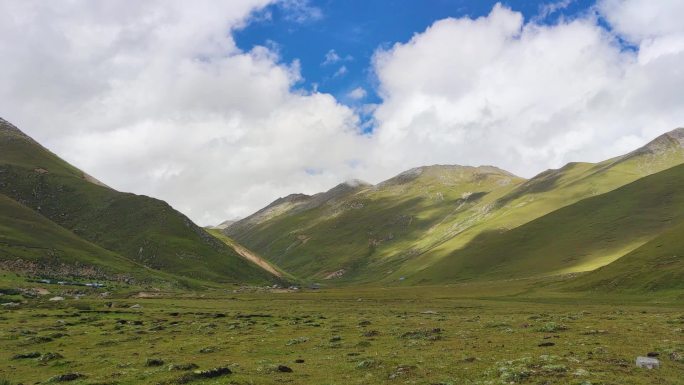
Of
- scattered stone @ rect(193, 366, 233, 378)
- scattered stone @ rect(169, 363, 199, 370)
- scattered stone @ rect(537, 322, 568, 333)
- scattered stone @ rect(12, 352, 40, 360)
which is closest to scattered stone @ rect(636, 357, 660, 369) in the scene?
scattered stone @ rect(537, 322, 568, 333)

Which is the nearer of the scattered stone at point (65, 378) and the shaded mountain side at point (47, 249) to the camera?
the scattered stone at point (65, 378)

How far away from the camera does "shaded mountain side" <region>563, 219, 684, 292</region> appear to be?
8839 centimetres

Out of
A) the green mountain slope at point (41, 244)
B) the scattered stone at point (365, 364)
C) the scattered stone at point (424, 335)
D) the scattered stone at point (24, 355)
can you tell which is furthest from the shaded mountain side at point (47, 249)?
the scattered stone at point (365, 364)

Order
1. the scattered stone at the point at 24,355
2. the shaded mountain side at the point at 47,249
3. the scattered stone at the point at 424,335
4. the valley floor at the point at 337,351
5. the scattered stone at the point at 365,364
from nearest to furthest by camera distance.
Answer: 1. the valley floor at the point at 337,351
2. the scattered stone at the point at 365,364
3. the scattered stone at the point at 24,355
4. the scattered stone at the point at 424,335
5. the shaded mountain side at the point at 47,249

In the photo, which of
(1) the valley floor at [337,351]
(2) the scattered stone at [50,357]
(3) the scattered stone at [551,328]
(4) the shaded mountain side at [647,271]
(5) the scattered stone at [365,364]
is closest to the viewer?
(1) the valley floor at [337,351]

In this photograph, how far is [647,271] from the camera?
9725 cm

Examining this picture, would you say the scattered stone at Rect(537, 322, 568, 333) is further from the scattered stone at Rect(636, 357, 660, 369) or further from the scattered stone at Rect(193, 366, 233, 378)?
the scattered stone at Rect(193, 366, 233, 378)

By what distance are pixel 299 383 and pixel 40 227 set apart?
7150 inches

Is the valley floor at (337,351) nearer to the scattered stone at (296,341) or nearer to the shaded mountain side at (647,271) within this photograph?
the scattered stone at (296,341)

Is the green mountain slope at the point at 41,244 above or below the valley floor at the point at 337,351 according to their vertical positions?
above

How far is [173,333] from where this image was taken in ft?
181

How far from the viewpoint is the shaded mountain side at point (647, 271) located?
88.4m

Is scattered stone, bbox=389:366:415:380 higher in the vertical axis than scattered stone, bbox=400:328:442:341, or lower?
higher

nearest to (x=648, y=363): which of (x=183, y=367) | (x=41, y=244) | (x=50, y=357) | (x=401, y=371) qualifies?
(x=401, y=371)
